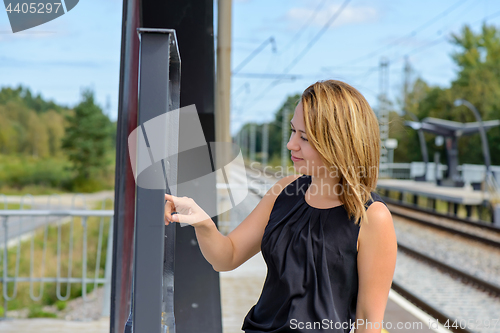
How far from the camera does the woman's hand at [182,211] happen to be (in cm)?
115

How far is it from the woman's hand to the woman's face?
316 millimetres

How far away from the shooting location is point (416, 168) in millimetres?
26547

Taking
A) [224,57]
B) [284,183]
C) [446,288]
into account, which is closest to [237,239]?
[284,183]

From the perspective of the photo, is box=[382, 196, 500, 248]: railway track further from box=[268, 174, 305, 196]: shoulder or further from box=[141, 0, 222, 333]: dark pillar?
box=[268, 174, 305, 196]: shoulder

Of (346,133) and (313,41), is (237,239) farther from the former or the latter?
(313,41)

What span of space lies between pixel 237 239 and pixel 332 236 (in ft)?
1.08

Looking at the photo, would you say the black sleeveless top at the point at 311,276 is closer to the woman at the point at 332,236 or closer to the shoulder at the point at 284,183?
the woman at the point at 332,236

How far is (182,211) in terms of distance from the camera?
4.08 ft

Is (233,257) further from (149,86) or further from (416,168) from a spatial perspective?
(416,168)

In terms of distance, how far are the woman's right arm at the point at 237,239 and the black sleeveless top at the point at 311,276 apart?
0.12 metres

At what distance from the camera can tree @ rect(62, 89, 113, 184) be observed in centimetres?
2977

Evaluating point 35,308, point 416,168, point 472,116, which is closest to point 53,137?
point 416,168

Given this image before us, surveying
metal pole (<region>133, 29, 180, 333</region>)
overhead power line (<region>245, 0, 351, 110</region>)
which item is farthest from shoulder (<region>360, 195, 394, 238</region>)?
overhead power line (<region>245, 0, 351, 110</region>)

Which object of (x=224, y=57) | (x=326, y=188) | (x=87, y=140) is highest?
(x=87, y=140)
